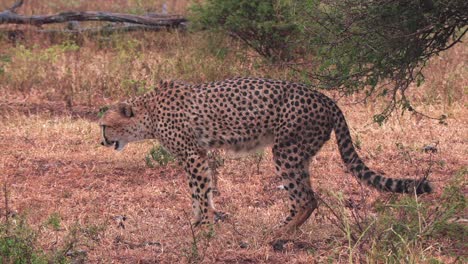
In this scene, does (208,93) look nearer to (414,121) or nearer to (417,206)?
(417,206)

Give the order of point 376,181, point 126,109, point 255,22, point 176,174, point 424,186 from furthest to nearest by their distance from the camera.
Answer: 1. point 255,22
2. point 176,174
3. point 126,109
4. point 376,181
5. point 424,186

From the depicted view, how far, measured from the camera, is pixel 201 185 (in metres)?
5.97

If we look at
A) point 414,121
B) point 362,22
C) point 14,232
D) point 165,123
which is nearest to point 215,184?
point 165,123

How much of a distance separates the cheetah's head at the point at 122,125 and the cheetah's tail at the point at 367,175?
146 centimetres

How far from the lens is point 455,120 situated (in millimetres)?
8820

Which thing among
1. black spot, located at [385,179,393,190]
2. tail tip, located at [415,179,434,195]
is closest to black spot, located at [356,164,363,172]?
black spot, located at [385,179,393,190]

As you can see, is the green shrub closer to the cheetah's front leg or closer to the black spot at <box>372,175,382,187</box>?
the cheetah's front leg

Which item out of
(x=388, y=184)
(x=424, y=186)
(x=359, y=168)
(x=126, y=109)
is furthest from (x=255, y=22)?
(x=424, y=186)

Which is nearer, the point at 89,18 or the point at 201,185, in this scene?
the point at 201,185

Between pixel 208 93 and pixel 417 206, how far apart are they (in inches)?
76.1

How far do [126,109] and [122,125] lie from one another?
4.8 inches

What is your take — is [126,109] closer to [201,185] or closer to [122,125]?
[122,125]

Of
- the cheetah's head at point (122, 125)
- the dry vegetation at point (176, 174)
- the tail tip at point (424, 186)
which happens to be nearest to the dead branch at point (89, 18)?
the dry vegetation at point (176, 174)

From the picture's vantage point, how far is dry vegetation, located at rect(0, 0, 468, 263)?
5.02 metres
